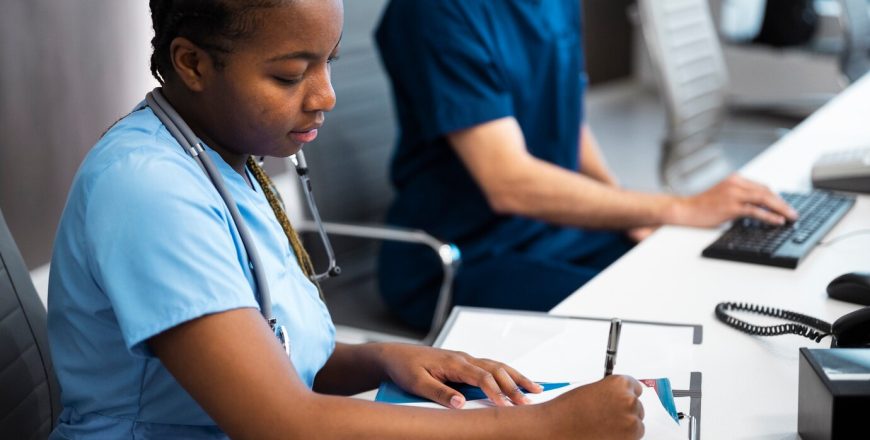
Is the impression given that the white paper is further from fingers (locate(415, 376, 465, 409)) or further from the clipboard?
fingers (locate(415, 376, 465, 409))

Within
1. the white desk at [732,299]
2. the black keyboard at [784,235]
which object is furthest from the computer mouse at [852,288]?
the black keyboard at [784,235]

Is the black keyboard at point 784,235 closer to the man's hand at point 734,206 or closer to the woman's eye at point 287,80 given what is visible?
the man's hand at point 734,206

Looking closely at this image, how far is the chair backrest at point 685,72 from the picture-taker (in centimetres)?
242

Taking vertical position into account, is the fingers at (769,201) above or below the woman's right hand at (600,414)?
below

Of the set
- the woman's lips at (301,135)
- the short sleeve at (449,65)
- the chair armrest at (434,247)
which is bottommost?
the chair armrest at (434,247)

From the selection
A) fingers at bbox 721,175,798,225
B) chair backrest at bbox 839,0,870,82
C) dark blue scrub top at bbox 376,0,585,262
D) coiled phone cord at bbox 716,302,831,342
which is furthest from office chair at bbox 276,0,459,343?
chair backrest at bbox 839,0,870,82

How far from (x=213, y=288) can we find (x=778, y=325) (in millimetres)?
677

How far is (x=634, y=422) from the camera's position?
2.67 ft

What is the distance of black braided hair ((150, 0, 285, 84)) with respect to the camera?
0.83 meters

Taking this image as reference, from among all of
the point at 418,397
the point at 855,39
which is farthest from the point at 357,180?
the point at 855,39

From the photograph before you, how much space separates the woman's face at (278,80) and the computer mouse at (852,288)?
691mm

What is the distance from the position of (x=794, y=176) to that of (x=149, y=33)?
3.90 feet

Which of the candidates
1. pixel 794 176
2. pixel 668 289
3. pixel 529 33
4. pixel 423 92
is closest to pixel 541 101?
pixel 529 33

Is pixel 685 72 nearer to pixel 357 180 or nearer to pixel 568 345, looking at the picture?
pixel 357 180
